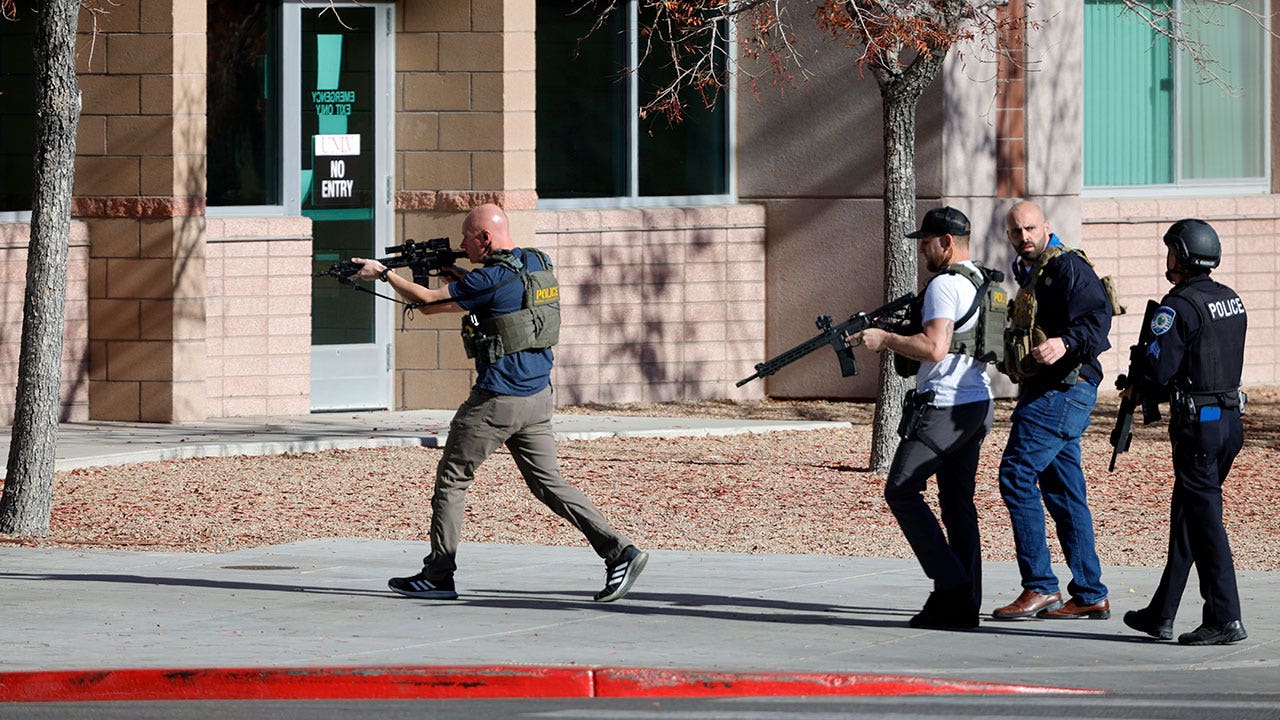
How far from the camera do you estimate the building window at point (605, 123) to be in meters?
18.6

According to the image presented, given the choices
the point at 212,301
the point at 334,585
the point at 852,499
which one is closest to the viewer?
the point at 334,585

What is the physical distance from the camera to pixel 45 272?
11641 mm

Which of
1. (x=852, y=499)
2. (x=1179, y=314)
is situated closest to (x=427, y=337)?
(x=852, y=499)

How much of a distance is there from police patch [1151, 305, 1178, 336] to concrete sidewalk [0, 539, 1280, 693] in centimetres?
126

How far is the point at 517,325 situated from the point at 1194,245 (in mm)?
2889

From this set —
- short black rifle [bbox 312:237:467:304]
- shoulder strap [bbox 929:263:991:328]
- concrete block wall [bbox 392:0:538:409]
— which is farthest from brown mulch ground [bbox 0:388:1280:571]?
shoulder strap [bbox 929:263:991:328]

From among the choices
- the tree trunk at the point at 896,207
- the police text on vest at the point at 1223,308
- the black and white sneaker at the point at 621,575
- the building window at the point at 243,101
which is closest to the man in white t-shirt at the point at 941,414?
the police text on vest at the point at 1223,308

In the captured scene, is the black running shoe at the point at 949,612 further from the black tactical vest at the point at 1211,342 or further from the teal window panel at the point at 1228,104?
the teal window panel at the point at 1228,104

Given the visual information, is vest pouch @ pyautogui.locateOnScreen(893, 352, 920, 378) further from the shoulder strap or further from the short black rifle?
the short black rifle

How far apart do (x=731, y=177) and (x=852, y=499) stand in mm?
6403

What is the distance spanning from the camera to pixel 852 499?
13.6 meters

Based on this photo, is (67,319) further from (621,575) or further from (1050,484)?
(1050,484)

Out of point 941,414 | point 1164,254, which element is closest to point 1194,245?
point 941,414

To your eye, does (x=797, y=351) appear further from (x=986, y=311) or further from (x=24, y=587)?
(x=24, y=587)
